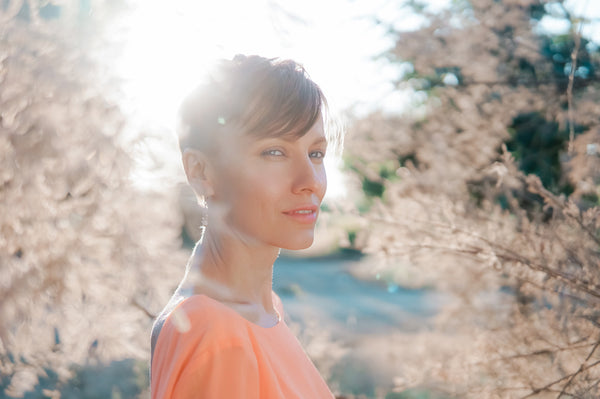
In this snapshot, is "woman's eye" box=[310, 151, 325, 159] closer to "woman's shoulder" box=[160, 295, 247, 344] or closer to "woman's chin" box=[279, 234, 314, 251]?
"woman's chin" box=[279, 234, 314, 251]

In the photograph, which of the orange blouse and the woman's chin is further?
the woman's chin

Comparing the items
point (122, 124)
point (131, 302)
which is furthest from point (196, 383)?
point (131, 302)

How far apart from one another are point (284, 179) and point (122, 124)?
49.1 inches

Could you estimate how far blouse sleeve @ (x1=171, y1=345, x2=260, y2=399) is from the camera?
1.06 meters

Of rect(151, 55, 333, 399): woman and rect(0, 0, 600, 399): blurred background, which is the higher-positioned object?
rect(151, 55, 333, 399): woman

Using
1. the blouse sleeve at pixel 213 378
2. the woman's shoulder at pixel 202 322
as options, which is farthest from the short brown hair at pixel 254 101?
the blouse sleeve at pixel 213 378

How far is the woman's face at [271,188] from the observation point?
4.06 feet

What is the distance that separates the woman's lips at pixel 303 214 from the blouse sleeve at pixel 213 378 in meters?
0.32

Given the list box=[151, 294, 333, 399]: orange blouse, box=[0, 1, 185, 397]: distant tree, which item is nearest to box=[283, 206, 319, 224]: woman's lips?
box=[151, 294, 333, 399]: orange blouse

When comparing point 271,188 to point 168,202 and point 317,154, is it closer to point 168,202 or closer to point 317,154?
point 317,154

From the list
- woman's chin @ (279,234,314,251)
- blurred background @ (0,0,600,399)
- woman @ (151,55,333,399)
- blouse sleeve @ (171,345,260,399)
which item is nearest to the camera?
blouse sleeve @ (171,345,260,399)

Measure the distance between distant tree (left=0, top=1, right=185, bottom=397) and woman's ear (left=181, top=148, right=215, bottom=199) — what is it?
40.6 inches

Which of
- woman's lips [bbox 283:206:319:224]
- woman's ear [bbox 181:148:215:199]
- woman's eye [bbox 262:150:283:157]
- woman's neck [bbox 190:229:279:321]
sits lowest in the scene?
woman's neck [bbox 190:229:279:321]

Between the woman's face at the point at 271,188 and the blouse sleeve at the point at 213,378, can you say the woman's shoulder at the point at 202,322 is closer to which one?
the blouse sleeve at the point at 213,378
